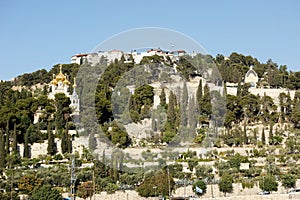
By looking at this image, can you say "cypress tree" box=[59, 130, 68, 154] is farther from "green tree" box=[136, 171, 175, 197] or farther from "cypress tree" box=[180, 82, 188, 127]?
"green tree" box=[136, 171, 175, 197]

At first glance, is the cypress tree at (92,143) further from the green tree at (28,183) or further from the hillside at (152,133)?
the green tree at (28,183)

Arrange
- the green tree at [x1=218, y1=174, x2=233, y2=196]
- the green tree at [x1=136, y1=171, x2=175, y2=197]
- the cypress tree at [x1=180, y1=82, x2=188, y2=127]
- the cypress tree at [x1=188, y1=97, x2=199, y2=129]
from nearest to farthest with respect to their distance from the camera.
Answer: the green tree at [x1=136, y1=171, x2=175, y2=197]
the green tree at [x1=218, y1=174, x2=233, y2=196]
the cypress tree at [x1=180, y1=82, x2=188, y2=127]
the cypress tree at [x1=188, y1=97, x2=199, y2=129]

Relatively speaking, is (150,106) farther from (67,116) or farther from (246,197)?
(246,197)

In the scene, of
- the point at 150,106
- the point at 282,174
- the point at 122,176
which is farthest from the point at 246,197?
the point at 150,106

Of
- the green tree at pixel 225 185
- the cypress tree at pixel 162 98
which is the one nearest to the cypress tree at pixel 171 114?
the cypress tree at pixel 162 98

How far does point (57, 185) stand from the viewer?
49.0 ft

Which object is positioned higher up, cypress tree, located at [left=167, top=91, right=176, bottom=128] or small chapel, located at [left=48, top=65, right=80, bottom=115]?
small chapel, located at [left=48, top=65, right=80, bottom=115]

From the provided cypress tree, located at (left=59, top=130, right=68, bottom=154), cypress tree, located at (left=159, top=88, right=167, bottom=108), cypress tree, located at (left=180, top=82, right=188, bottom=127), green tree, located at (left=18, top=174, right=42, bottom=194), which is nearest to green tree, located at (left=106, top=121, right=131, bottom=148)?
cypress tree, located at (left=59, top=130, right=68, bottom=154)

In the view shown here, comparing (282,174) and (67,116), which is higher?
(67,116)

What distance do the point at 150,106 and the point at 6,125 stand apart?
521cm

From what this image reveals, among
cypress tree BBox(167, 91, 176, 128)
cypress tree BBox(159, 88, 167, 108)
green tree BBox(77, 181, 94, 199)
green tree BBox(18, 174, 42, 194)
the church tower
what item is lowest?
green tree BBox(77, 181, 94, 199)

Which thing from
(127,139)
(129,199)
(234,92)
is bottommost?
(129,199)

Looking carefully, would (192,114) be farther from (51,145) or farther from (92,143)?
(51,145)

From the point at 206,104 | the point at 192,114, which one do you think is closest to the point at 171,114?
the point at 192,114
